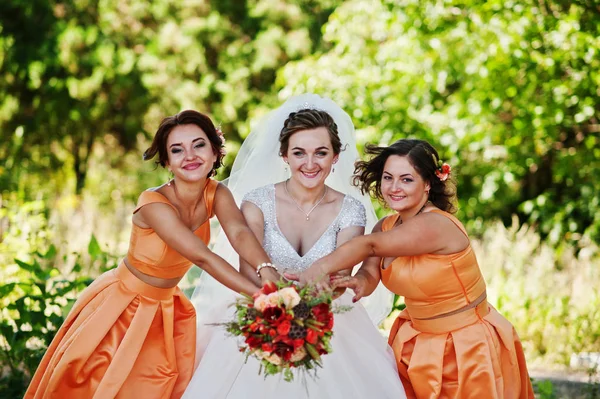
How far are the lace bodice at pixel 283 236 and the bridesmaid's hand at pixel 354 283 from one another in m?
0.25

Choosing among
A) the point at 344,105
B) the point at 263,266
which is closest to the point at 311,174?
the point at 263,266

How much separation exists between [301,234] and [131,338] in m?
1.02

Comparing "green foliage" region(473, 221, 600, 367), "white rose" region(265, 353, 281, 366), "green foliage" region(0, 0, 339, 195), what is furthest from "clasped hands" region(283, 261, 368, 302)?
"green foliage" region(0, 0, 339, 195)

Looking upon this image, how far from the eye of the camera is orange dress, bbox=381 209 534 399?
353 centimetres

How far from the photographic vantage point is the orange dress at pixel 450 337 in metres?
3.53

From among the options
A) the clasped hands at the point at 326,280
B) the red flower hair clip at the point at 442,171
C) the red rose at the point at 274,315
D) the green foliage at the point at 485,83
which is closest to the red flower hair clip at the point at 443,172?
the red flower hair clip at the point at 442,171

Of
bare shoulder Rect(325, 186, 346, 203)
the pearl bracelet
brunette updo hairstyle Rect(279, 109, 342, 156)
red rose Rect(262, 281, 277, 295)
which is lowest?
red rose Rect(262, 281, 277, 295)

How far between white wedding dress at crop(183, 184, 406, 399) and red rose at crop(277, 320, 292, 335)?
49 centimetres

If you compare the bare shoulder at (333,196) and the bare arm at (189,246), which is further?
the bare shoulder at (333,196)

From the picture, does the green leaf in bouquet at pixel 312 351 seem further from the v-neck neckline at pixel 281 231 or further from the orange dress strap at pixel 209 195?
the orange dress strap at pixel 209 195

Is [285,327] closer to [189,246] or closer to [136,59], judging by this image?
[189,246]

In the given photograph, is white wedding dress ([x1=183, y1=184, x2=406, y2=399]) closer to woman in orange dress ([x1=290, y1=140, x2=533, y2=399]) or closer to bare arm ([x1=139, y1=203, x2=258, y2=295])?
woman in orange dress ([x1=290, y1=140, x2=533, y2=399])

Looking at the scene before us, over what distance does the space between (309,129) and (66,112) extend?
12119 millimetres

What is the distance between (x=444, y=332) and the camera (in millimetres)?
3627
